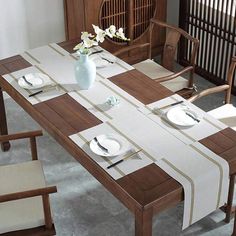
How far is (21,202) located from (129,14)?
2295mm

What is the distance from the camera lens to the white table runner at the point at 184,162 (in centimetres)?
255

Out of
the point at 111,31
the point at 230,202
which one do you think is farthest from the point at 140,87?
the point at 230,202

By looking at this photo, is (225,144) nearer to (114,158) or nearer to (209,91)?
(114,158)

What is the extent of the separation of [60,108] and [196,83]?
187 centimetres

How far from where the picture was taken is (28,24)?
433 centimetres

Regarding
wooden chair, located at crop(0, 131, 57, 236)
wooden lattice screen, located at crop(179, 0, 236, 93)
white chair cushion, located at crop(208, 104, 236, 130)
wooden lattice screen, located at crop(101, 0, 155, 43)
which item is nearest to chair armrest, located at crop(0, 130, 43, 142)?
wooden chair, located at crop(0, 131, 57, 236)

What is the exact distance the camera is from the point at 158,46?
4957mm

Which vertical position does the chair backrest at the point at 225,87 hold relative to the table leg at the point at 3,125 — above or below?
above

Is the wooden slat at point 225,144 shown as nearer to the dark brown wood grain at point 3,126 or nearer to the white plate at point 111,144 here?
the white plate at point 111,144

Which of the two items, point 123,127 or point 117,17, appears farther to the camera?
point 117,17

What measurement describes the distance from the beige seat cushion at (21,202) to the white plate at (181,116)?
76cm

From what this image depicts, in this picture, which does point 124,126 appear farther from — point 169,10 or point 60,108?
point 169,10

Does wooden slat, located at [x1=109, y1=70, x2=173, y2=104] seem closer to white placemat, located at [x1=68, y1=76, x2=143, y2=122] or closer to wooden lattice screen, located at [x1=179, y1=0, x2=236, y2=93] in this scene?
white placemat, located at [x1=68, y1=76, x2=143, y2=122]

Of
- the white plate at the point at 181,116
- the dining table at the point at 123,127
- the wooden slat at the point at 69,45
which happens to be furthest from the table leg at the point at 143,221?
the wooden slat at the point at 69,45
